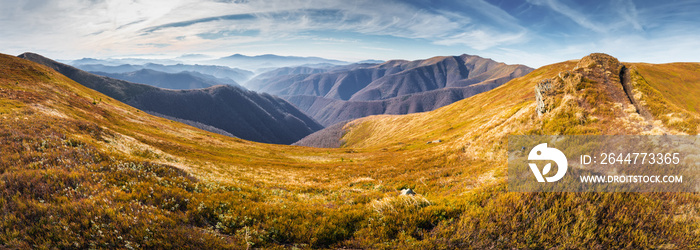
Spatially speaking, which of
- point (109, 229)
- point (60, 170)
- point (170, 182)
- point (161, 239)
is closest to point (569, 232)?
point (161, 239)

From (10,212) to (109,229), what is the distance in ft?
11.3

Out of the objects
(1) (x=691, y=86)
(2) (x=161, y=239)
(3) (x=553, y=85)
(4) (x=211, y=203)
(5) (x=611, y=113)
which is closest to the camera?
(2) (x=161, y=239)

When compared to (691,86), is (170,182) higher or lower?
lower

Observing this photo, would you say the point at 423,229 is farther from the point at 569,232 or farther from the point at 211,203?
the point at 211,203

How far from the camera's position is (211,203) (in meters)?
9.16
